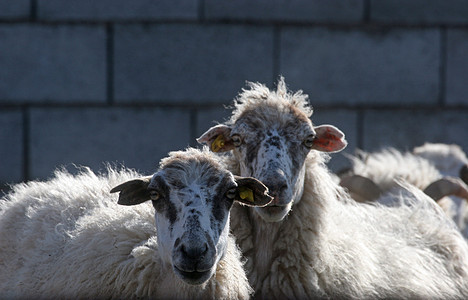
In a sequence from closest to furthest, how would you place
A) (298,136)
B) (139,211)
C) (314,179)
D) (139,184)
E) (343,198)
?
1. (139,184)
2. (139,211)
3. (298,136)
4. (314,179)
5. (343,198)

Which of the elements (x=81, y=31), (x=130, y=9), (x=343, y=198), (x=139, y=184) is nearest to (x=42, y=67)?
(x=81, y=31)

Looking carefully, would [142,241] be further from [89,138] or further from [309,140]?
[89,138]

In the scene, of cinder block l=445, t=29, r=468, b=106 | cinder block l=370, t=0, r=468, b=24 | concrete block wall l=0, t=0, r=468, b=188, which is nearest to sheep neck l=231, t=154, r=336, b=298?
concrete block wall l=0, t=0, r=468, b=188

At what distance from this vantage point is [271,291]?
3865 mm

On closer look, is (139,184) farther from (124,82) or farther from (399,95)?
(399,95)

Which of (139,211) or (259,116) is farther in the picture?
(259,116)

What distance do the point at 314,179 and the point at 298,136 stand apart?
16.2 inches

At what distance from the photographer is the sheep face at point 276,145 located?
3.69 meters

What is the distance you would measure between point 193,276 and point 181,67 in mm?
5765

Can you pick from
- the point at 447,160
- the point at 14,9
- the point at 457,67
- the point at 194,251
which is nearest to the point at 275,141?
the point at 194,251

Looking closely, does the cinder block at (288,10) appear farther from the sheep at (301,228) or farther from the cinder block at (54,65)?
the sheep at (301,228)

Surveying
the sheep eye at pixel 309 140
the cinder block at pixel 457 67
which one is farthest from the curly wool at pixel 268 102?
the cinder block at pixel 457 67

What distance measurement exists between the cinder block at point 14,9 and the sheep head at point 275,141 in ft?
16.0

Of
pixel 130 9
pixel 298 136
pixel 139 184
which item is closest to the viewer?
pixel 139 184
